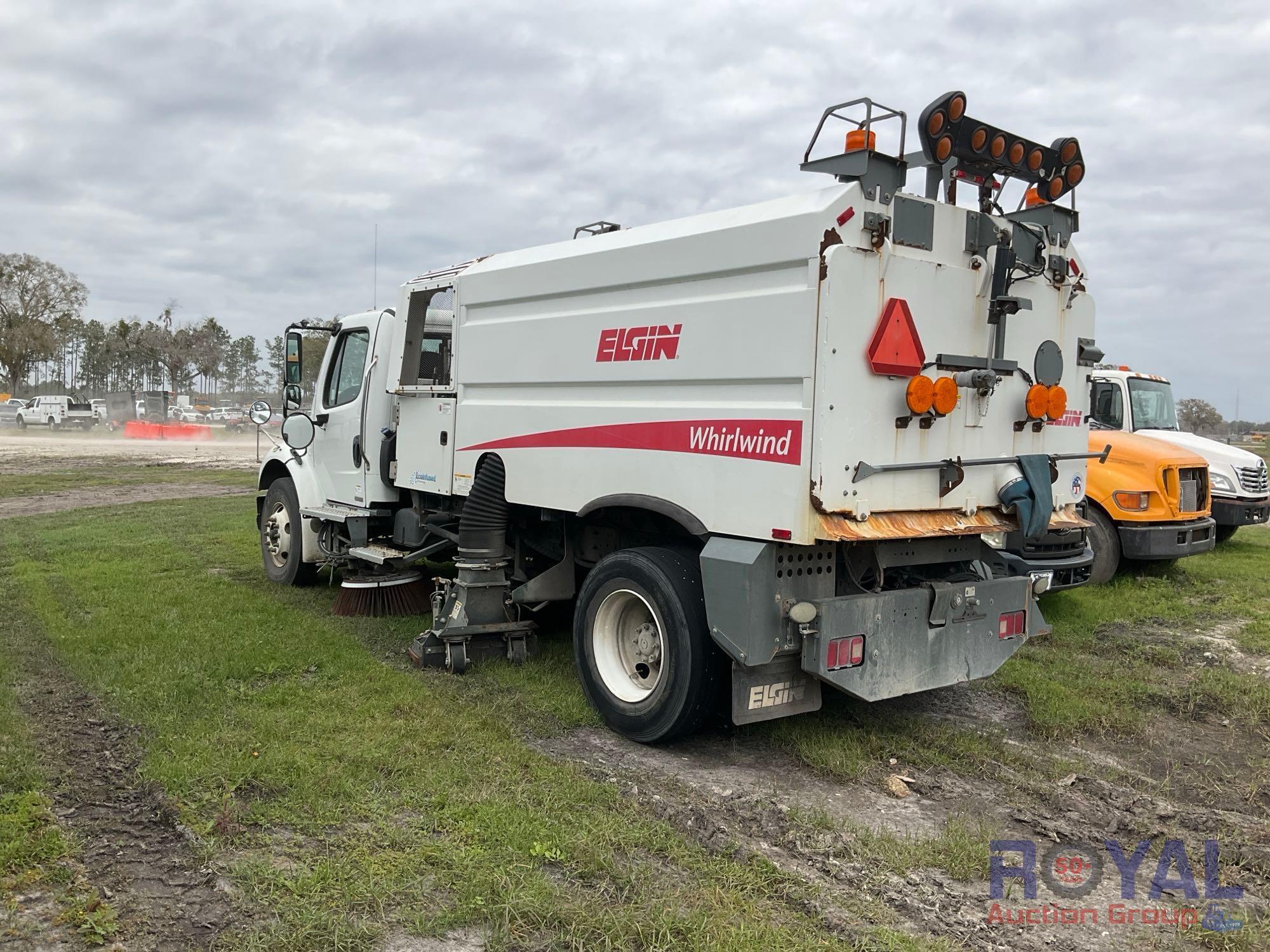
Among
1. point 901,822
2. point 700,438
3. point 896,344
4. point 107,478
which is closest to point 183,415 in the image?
point 107,478

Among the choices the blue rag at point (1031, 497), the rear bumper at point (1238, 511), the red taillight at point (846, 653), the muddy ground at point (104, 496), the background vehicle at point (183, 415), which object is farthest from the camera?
the background vehicle at point (183, 415)

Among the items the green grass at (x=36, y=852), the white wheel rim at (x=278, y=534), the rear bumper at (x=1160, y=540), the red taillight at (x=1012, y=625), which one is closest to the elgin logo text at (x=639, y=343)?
the red taillight at (x=1012, y=625)

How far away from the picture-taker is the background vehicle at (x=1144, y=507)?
8.97 metres

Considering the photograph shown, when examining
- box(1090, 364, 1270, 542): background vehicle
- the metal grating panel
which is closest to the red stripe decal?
the metal grating panel

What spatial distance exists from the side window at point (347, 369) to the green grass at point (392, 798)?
6.38 feet

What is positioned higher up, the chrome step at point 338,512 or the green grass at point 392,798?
the chrome step at point 338,512

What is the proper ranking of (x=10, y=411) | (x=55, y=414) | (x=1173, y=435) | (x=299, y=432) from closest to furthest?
(x=299, y=432) < (x=1173, y=435) < (x=55, y=414) < (x=10, y=411)

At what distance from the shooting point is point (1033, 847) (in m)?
3.91

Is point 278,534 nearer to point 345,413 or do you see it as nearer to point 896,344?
point 345,413

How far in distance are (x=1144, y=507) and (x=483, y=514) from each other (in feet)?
21.0

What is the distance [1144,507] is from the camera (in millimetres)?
8984

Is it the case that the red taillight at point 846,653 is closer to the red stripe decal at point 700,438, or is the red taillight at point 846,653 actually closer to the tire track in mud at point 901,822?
the tire track in mud at point 901,822

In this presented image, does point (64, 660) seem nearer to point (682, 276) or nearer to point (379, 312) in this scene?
point (379, 312)

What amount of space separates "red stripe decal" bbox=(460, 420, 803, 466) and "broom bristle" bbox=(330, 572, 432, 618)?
258 centimetres
